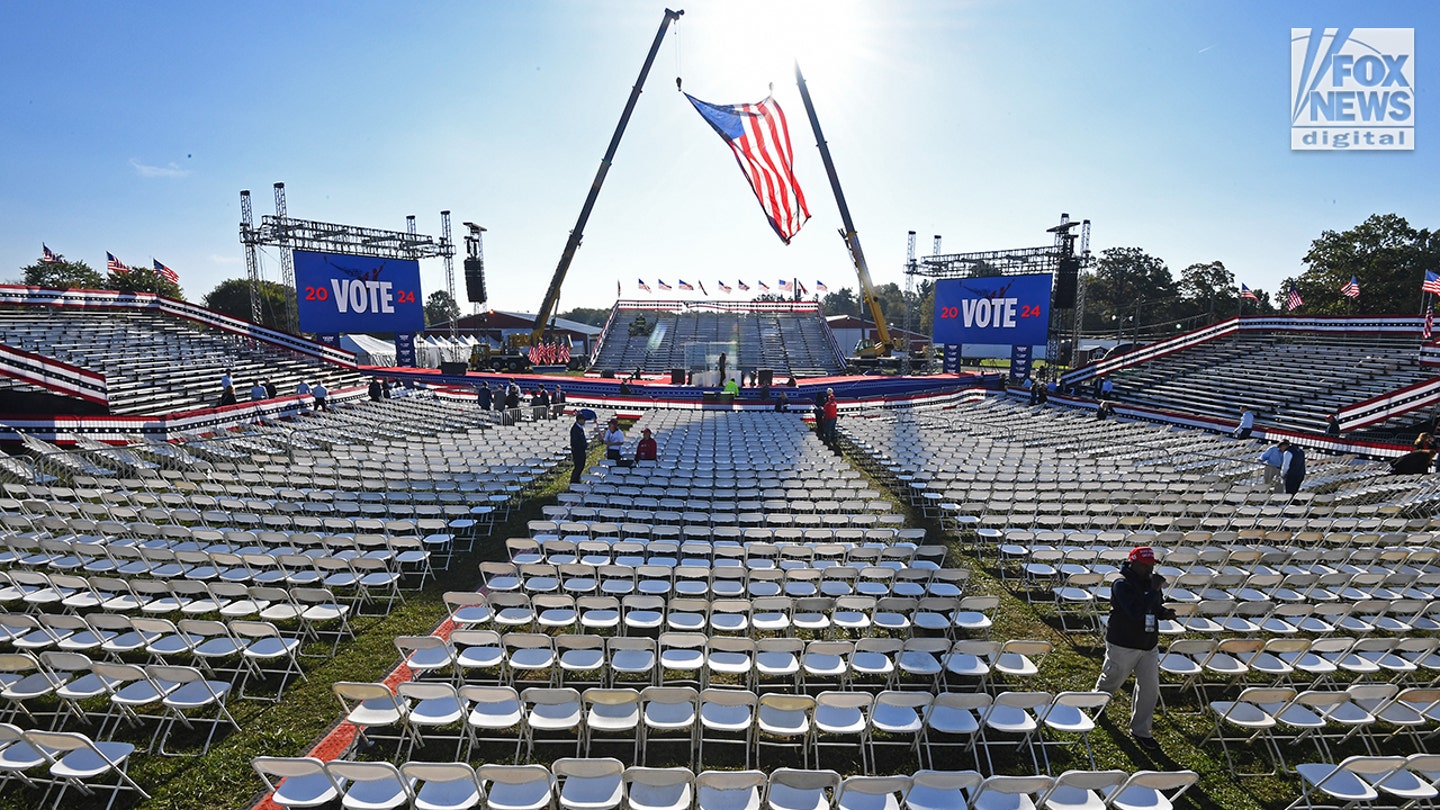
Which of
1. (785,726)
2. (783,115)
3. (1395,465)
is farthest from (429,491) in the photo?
(783,115)

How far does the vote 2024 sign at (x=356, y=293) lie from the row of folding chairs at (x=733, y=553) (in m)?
28.3

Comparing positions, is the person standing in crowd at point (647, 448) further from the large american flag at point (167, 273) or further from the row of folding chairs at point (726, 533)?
the large american flag at point (167, 273)

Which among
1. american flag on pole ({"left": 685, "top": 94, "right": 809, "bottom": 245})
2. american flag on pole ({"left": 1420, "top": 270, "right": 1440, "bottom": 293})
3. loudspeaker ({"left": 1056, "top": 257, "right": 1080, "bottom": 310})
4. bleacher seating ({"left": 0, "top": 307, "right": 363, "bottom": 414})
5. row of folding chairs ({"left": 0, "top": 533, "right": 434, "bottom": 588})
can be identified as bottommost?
row of folding chairs ({"left": 0, "top": 533, "right": 434, "bottom": 588})

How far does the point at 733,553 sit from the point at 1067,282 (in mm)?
29790

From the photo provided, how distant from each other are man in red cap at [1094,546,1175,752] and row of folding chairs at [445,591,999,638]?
1070 mm

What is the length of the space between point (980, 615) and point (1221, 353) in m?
34.4

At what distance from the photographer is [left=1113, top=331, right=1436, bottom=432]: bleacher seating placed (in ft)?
74.4

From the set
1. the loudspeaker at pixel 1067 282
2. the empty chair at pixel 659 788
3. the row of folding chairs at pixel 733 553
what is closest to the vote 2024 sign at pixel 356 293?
the row of folding chairs at pixel 733 553

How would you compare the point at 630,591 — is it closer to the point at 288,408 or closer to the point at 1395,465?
the point at 1395,465

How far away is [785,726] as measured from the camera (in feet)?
14.2

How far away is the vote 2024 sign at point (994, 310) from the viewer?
30.1m

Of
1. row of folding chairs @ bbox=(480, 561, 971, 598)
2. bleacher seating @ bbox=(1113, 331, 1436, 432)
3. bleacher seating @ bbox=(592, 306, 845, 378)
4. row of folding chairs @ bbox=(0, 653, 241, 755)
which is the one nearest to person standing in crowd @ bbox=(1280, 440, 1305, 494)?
row of folding chairs @ bbox=(480, 561, 971, 598)

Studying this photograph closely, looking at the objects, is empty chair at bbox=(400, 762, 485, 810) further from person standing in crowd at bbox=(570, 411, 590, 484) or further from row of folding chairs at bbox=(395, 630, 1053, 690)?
person standing in crowd at bbox=(570, 411, 590, 484)

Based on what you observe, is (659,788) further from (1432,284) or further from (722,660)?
(1432,284)
